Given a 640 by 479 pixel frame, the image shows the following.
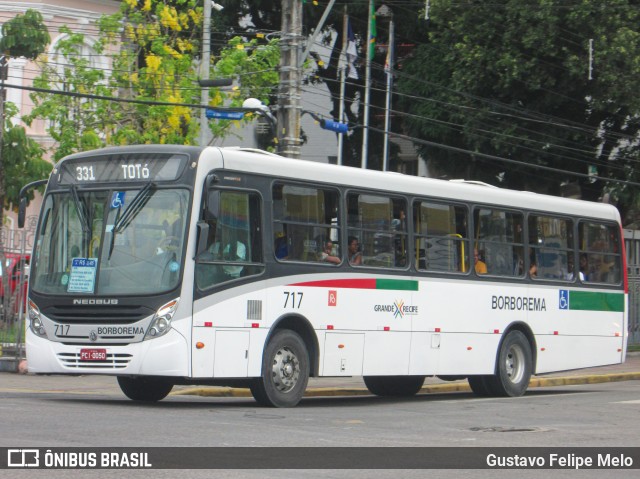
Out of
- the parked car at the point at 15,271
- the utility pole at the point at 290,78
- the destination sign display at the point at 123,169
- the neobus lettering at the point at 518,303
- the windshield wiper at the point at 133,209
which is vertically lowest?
the neobus lettering at the point at 518,303

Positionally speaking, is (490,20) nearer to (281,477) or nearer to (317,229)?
(317,229)

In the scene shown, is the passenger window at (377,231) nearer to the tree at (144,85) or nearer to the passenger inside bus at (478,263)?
the passenger inside bus at (478,263)

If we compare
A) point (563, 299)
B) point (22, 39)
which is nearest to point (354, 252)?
point (563, 299)

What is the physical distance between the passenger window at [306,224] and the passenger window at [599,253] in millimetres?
6629

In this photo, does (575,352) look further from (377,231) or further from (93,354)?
(93,354)

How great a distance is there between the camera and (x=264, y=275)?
50.9ft

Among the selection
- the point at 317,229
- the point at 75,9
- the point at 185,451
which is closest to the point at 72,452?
the point at 185,451

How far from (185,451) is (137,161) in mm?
5729

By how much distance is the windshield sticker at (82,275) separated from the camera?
14.9 metres

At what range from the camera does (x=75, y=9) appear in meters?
48.5

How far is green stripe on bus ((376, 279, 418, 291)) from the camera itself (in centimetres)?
1742

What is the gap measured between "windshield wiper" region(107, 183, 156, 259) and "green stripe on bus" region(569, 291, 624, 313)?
9.06m

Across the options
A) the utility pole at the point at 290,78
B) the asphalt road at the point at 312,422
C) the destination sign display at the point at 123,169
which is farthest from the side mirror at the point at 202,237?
the utility pole at the point at 290,78

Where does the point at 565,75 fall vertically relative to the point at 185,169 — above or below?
above
